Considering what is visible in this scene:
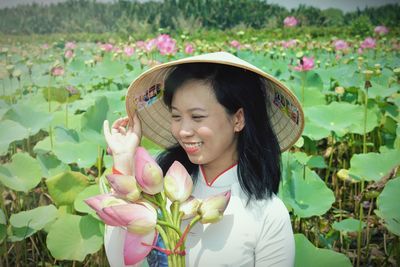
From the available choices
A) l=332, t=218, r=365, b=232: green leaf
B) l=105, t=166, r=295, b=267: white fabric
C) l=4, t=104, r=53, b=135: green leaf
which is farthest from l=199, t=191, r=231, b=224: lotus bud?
l=4, t=104, r=53, b=135: green leaf

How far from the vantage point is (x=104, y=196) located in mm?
479

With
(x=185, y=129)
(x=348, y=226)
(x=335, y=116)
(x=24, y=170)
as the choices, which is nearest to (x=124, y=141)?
(x=185, y=129)

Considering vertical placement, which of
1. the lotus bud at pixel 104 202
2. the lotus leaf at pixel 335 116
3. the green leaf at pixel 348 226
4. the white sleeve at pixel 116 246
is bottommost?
the green leaf at pixel 348 226

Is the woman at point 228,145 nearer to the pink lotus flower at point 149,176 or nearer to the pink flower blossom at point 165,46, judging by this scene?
the pink lotus flower at point 149,176

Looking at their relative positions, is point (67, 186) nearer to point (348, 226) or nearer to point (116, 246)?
point (116, 246)

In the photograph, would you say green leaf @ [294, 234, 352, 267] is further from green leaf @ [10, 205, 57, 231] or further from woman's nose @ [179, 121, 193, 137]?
green leaf @ [10, 205, 57, 231]

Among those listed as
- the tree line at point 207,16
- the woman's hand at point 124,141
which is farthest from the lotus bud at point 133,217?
the tree line at point 207,16

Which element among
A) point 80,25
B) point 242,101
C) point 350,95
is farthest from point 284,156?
point 80,25

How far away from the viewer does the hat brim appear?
682 mm

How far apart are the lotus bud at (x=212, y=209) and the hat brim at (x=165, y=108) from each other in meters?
0.21

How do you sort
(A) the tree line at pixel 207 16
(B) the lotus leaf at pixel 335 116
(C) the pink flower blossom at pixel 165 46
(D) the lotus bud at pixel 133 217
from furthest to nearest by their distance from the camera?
(A) the tree line at pixel 207 16
(C) the pink flower blossom at pixel 165 46
(B) the lotus leaf at pixel 335 116
(D) the lotus bud at pixel 133 217

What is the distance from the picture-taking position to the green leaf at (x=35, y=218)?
3.12 feet

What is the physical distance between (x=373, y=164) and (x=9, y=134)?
2.86ft

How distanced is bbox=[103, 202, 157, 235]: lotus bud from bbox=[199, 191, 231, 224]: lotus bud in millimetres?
57
